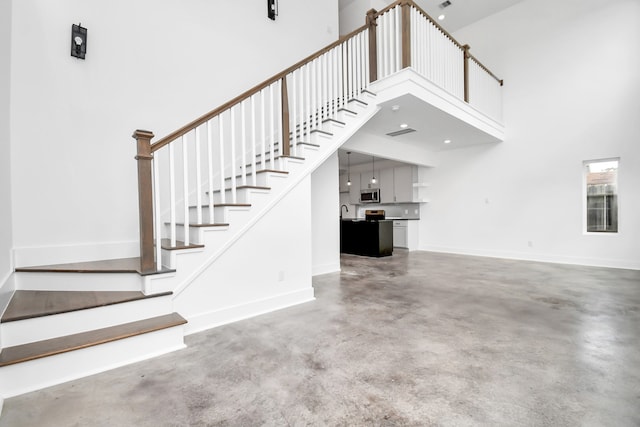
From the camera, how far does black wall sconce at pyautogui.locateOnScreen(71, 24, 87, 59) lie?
3043mm

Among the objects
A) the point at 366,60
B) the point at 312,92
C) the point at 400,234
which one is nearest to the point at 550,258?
the point at 400,234

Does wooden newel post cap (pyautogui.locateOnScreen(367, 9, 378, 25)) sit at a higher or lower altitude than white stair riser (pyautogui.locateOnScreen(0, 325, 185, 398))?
higher

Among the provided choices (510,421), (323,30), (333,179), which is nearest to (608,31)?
(323,30)

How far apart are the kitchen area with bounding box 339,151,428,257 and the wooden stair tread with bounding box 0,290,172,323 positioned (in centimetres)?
538

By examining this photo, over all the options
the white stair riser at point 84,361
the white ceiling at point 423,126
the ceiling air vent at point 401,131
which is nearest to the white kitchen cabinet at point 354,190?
the white ceiling at point 423,126

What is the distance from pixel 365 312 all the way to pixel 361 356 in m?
0.97

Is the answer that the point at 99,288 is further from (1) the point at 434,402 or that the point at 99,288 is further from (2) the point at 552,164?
(2) the point at 552,164

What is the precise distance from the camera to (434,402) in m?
1.64

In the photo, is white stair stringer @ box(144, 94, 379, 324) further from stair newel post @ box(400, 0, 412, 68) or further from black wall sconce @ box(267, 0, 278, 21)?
black wall sconce @ box(267, 0, 278, 21)

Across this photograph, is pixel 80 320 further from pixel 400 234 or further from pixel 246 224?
pixel 400 234

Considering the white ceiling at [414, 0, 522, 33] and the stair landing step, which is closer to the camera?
the stair landing step

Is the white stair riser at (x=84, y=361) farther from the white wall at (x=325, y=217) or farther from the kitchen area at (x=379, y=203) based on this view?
the kitchen area at (x=379, y=203)

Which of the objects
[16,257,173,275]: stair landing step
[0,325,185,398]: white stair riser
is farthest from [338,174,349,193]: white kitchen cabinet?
[0,325,185,398]: white stair riser

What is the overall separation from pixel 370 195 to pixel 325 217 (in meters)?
4.54
